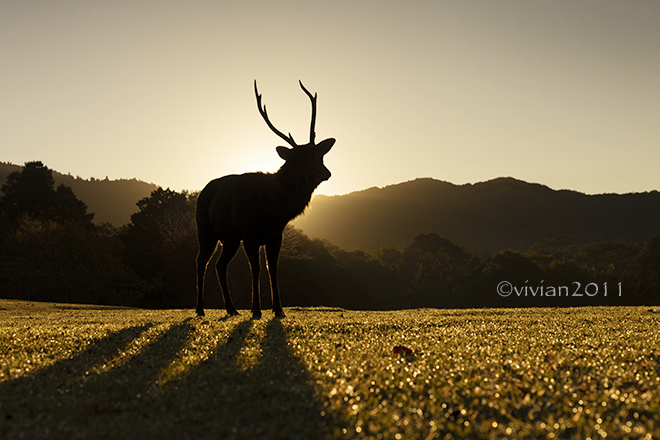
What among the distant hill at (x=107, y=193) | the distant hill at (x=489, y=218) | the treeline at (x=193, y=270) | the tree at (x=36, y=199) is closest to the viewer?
the treeline at (x=193, y=270)

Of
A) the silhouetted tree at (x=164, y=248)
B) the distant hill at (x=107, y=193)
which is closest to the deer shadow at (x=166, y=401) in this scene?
the silhouetted tree at (x=164, y=248)

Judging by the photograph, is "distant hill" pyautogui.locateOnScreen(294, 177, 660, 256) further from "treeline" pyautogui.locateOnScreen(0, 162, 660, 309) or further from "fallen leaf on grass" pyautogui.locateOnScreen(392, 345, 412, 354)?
"fallen leaf on grass" pyautogui.locateOnScreen(392, 345, 412, 354)

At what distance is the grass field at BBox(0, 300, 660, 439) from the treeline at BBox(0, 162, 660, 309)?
123 ft

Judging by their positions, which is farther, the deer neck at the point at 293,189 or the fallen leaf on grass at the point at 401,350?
the deer neck at the point at 293,189

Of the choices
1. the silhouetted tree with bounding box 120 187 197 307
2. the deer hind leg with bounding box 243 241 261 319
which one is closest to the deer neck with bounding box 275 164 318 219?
the deer hind leg with bounding box 243 241 261 319

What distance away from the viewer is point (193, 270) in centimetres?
4531

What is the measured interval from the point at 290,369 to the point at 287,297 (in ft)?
151

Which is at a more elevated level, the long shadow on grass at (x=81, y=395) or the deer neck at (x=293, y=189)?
the deer neck at (x=293, y=189)

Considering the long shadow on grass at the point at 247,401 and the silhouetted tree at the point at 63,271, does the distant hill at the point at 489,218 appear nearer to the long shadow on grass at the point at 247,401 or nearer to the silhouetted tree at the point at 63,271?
the silhouetted tree at the point at 63,271

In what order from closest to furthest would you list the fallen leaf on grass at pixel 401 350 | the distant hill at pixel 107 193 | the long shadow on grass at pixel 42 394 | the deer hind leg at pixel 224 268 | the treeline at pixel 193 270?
the long shadow on grass at pixel 42 394 < the fallen leaf on grass at pixel 401 350 < the deer hind leg at pixel 224 268 < the treeline at pixel 193 270 < the distant hill at pixel 107 193

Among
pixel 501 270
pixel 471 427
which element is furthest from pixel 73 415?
pixel 501 270

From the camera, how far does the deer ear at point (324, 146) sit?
9086 millimetres

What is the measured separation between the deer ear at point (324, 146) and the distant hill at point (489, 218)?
418 ft

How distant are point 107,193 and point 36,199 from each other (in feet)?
340
